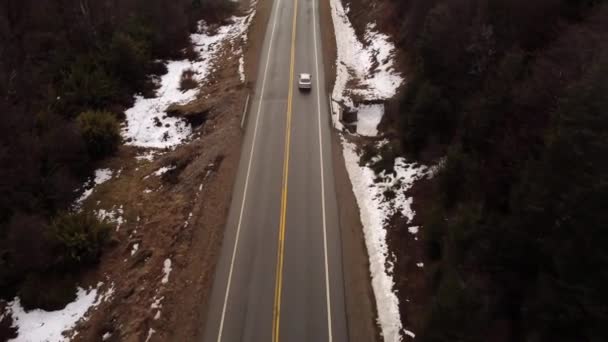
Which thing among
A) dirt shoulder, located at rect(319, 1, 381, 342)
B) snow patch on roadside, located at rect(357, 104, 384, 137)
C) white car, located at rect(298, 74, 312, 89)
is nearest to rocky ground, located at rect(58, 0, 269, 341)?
white car, located at rect(298, 74, 312, 89)

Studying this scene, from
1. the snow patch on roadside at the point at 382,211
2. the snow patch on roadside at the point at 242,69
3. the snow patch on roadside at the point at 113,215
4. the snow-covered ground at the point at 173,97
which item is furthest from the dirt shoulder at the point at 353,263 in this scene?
the snow-covered ground at the point at 173,97

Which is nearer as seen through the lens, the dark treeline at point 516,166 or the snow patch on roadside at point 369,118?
the dark treeline at point 516,166

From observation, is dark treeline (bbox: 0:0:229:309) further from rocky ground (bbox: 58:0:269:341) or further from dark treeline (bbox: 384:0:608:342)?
dark treeline (bbox: 384:0:608:342)

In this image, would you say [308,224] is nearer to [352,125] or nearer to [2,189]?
[352,125]

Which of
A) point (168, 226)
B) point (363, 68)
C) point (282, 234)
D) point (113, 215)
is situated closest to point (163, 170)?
point (113, 215)

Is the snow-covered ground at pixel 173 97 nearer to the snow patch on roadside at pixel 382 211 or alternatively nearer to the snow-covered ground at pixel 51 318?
the snow-covered ground at pixel 51 318

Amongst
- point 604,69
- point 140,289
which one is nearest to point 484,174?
point 604,69
